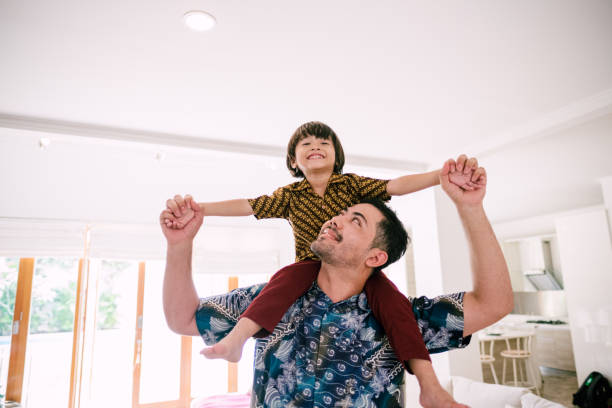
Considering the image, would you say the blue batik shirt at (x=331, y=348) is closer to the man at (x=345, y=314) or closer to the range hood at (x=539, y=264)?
the man at (x=345, y=314)

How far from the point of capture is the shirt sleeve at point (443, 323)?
36.2 inches

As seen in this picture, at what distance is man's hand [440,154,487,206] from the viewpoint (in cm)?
85

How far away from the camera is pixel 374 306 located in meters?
0.93

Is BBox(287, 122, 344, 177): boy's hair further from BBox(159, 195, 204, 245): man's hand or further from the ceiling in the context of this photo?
the ceiling

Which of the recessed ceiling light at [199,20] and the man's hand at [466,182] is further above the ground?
the recessed ceiling light at [199,20]

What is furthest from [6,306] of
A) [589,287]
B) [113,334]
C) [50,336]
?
[589,287]

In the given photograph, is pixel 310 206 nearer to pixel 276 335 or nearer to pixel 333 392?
pixel 276 335

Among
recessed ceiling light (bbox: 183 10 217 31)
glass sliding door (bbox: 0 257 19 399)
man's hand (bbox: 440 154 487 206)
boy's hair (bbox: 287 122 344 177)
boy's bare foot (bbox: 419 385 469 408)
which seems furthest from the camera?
glass sliding door (bbox: 0 257 19 399)

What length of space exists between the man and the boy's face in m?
0.22

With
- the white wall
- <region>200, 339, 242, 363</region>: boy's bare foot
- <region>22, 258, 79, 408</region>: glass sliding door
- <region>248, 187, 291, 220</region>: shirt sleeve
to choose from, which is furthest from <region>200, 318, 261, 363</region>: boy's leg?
the white wall

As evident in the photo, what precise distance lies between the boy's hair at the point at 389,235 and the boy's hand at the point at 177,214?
444mm

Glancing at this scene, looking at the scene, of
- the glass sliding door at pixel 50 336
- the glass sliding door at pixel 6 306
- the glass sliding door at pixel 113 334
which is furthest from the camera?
the glass sliding door at pixel 113 334

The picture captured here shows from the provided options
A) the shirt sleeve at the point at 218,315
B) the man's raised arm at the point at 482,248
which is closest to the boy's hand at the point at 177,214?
the shirt sleeve at the point at 218,315

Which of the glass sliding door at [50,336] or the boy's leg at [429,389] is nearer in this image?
the boy's leg at [429,389]
